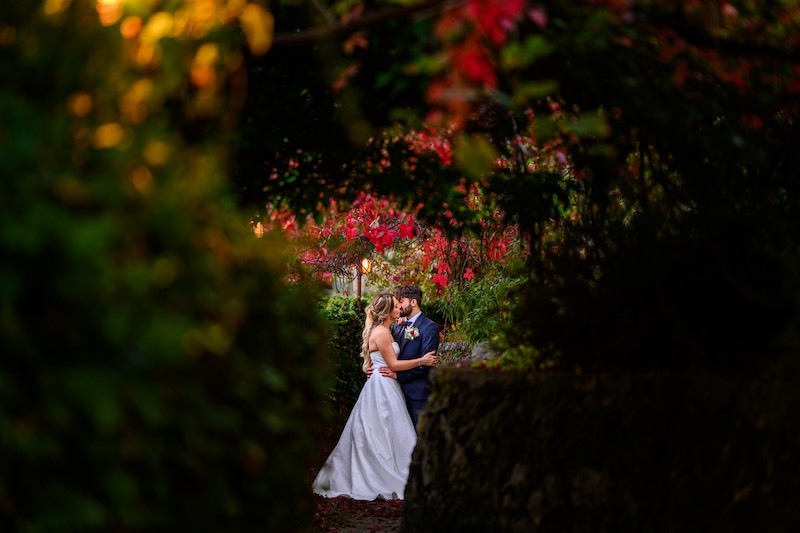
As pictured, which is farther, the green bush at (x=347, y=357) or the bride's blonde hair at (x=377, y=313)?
the green bush at (x=347, y=357)

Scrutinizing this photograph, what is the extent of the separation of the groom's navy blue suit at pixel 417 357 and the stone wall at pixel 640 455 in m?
5.57

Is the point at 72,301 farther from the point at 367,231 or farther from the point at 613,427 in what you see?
the point at 367,231

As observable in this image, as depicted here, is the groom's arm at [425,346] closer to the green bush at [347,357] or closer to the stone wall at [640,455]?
the green bush at [347,357]

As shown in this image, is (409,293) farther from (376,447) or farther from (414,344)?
(376,447)

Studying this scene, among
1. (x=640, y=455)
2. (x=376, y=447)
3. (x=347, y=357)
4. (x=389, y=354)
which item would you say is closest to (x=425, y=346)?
(x=389, y=354)

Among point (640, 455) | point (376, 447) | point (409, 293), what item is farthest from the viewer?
point (409, 293)

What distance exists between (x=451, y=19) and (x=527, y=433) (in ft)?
6.98

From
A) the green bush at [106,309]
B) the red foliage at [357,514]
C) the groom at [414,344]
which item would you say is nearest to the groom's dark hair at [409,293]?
the groom at [414,344]

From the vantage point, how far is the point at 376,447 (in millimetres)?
9258

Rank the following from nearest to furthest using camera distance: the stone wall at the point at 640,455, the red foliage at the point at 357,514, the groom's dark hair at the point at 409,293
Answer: the stone wall at the point at 640,455 → the red foliage at the point at 357,514 → the groom's dark hair at the point at 409,293

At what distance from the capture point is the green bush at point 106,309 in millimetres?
1479

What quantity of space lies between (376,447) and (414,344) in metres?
1.31

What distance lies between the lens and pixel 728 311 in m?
3.50

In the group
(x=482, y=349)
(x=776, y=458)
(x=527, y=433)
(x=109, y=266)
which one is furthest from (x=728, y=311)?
(x=109, y=266)
